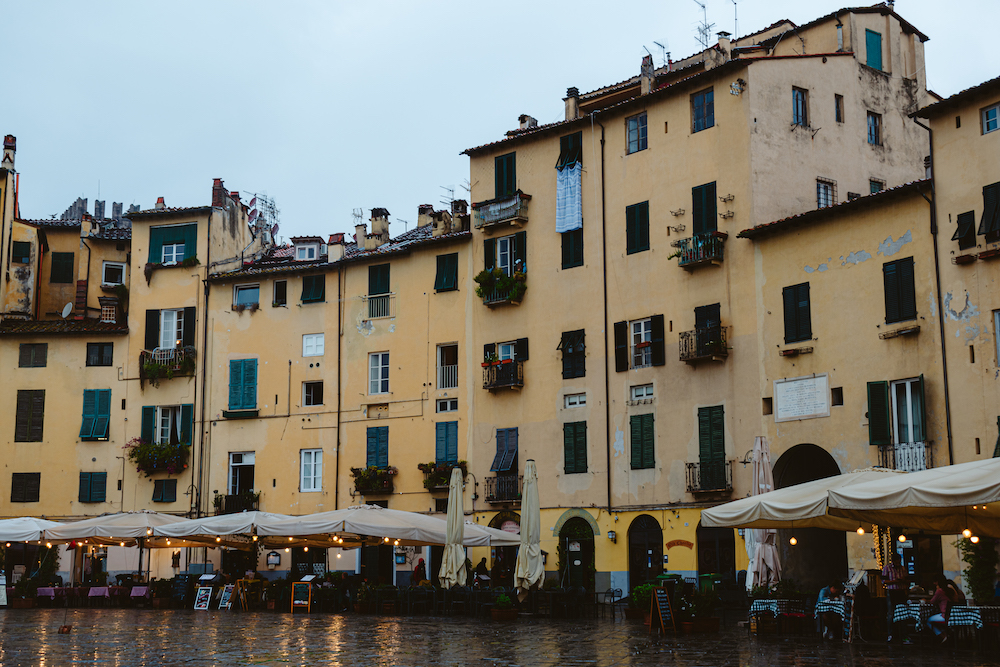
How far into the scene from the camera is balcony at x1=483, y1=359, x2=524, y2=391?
134 ft

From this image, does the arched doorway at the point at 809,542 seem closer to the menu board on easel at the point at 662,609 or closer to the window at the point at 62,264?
the menu board on easel at the point at 662,609

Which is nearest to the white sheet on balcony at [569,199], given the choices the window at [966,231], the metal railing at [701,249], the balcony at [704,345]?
the metal railing at [701,249]

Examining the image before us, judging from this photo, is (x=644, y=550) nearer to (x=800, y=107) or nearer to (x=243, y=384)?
(x=800, y=107)

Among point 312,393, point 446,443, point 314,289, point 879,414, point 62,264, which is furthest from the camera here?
point 62,264

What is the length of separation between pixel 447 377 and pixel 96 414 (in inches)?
628

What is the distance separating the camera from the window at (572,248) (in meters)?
40.1

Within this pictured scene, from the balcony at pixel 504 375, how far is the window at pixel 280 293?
1040 centimetres

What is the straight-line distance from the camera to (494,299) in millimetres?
42031

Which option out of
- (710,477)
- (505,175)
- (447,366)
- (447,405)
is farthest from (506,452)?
(505,175)

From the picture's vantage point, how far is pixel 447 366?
Result: 4353 cm

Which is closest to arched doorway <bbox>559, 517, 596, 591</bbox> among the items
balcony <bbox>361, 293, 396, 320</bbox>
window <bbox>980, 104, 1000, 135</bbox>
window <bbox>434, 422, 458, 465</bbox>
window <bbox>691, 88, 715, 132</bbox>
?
window <bbox>434, 422, 458, 465</bbox>

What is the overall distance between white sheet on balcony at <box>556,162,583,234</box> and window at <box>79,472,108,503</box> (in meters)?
22.4

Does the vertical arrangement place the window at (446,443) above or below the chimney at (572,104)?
below

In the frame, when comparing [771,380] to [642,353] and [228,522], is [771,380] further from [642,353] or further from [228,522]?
[228,522]
